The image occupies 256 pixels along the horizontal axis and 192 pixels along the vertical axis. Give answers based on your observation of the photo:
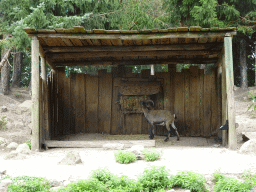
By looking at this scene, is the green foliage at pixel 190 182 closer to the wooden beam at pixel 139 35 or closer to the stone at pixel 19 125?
the wooden beam at pixel 139 35

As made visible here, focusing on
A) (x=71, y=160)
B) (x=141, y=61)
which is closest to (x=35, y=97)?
(x=71, y=160)

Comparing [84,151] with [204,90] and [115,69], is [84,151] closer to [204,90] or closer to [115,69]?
[115,69]

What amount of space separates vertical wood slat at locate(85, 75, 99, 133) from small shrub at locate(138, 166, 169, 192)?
5.74 meters

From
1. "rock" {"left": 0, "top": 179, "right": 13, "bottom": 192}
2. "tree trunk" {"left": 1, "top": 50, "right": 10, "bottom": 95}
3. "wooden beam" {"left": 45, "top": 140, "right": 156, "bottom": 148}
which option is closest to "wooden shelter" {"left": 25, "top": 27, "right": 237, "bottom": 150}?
"wooden beam" {"left": 45, "top": 140, "right": 156, "bottom": 148}

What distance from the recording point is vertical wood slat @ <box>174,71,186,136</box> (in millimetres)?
9547

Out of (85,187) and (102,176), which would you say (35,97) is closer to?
(102,176)

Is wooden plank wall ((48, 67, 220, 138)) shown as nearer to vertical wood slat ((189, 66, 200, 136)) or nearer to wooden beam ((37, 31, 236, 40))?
vertical wood slat ((189, 66, 200, 136))

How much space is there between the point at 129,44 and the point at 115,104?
2630 mm

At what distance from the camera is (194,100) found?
31.4ft

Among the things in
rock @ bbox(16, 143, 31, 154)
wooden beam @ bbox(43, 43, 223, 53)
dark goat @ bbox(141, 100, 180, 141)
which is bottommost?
rock @ bbox(16, 143, 31, 154)

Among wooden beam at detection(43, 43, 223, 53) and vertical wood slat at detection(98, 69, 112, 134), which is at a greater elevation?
wooden beam at detection(43, 43, 223, 53)

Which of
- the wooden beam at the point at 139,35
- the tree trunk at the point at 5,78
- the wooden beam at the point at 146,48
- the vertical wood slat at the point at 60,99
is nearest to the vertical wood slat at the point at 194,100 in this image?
the wooden beam at the point at 146,48

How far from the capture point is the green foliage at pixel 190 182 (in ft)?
12.8

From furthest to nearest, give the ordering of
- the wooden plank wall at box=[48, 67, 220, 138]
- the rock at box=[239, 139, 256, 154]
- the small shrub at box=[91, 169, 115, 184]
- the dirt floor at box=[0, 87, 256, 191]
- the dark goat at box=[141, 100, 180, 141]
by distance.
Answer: the wooden plank wall at box=[48, 67, 220, 138] → the dark goat at box=[141, 100, 180, 141] → the rock at box=[239, 139, 256, 154] → the dirt floor at box=[0, 87, 256, 191] → the small shrub at box=[91, 169, 115, 184]
